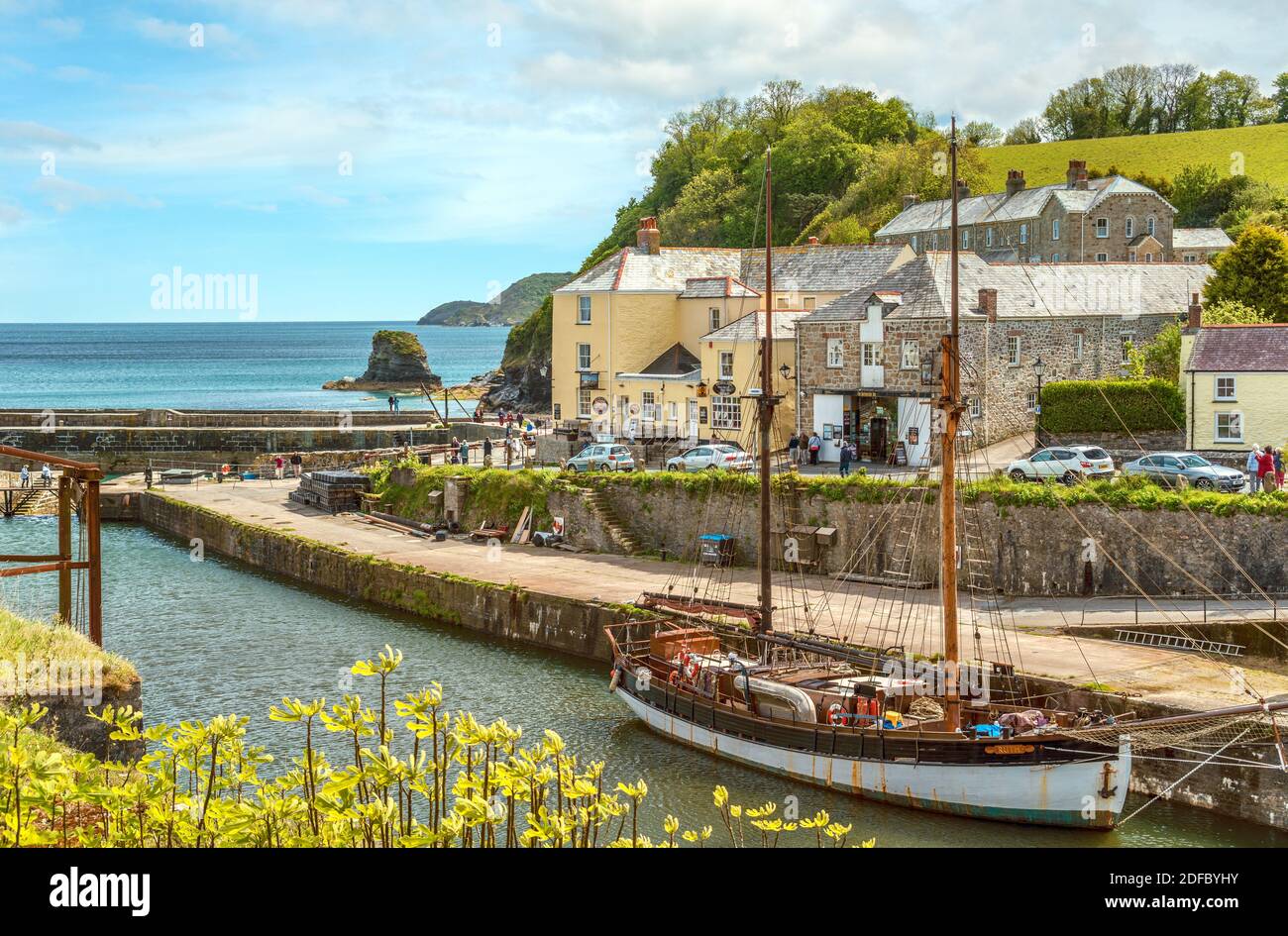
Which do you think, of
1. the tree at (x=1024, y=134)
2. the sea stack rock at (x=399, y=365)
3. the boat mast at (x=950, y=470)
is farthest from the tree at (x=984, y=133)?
the boat mast at (x=950, y=470)

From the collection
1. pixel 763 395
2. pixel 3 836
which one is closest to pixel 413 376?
pixel 763 395

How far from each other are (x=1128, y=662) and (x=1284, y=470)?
11.7 m

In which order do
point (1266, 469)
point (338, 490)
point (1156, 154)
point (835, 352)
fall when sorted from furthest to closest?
point (1156, 154) < point (338, 490) < point (835, 352) < point (1266, 469)

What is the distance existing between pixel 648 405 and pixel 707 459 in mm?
8922

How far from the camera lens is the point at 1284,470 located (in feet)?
106

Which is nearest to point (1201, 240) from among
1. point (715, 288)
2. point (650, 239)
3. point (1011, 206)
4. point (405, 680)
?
point (1011, 206)

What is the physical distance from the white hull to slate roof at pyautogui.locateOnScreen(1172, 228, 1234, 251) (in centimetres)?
6176

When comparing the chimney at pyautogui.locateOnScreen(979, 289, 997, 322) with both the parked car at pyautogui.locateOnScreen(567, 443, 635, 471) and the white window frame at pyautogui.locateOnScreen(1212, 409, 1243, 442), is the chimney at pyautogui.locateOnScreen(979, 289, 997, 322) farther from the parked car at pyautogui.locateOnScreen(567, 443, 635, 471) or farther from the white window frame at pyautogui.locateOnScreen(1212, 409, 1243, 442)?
the parked car at pyautogui.locateOnScreen(567, 443, 635, 471)

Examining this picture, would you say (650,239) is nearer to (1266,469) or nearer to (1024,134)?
(1266,469)

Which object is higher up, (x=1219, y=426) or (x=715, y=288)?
(x=715, y=288)

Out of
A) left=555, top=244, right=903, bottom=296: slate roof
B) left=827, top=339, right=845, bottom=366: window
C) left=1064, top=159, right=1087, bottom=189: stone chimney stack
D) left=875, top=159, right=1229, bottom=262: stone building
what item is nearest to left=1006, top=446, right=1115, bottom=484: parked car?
left=827, top=339, right=845, bottom=366: window

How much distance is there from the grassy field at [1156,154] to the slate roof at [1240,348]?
61312mm

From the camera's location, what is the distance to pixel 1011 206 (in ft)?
249
